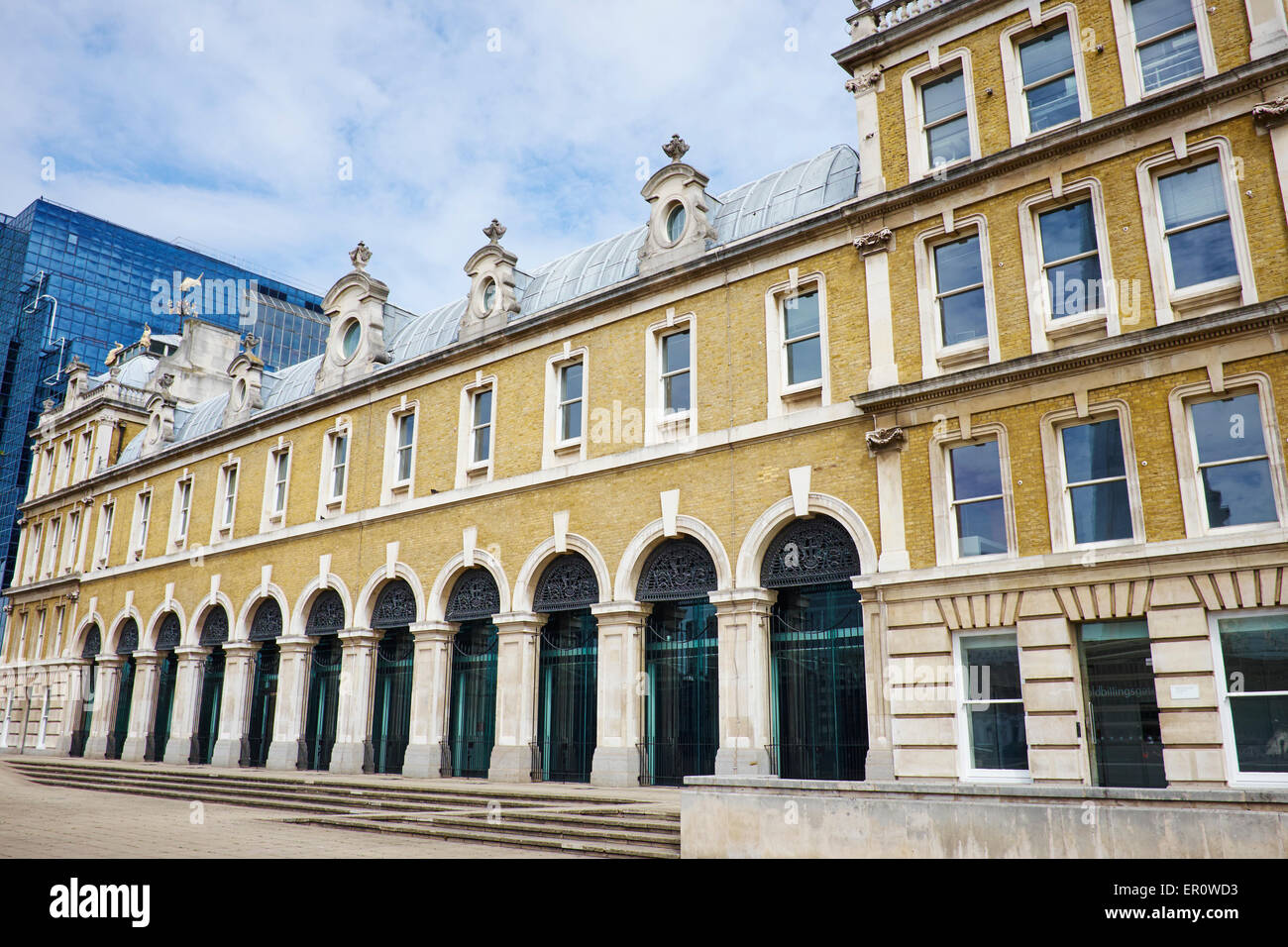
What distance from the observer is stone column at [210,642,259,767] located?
28.0 meters

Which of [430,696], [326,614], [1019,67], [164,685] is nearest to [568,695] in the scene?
[430,696]

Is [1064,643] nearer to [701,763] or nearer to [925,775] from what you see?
[925,775]

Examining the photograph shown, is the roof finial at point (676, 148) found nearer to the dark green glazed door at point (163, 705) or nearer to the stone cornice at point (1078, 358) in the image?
the stone cornice at point (1078, 358)

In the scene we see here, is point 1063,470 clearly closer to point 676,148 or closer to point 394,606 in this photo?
point 676,148

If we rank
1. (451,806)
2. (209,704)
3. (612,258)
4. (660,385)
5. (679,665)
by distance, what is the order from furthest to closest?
(209,704)
(612,258)
(660,385)
(679,665)
(451,806)

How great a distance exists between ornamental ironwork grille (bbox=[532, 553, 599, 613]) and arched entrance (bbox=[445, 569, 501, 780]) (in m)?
1.44

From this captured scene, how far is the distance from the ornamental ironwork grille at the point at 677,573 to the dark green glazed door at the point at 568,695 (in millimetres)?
1952

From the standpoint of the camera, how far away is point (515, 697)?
21.0 metres

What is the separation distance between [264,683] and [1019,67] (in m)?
24.6

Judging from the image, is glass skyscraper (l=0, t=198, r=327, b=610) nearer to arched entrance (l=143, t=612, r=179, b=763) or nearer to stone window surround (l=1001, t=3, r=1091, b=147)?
arched entrance (l=143, t=612, r=179, b=763)

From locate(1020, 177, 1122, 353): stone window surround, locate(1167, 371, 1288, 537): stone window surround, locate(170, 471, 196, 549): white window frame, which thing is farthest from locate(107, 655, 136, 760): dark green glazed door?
locate(1167, 371, 1288, 537): stone window surround

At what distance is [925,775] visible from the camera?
48.2 feet

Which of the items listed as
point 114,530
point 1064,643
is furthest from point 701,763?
point 114,530

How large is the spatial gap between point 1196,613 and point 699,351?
987 centimetres
